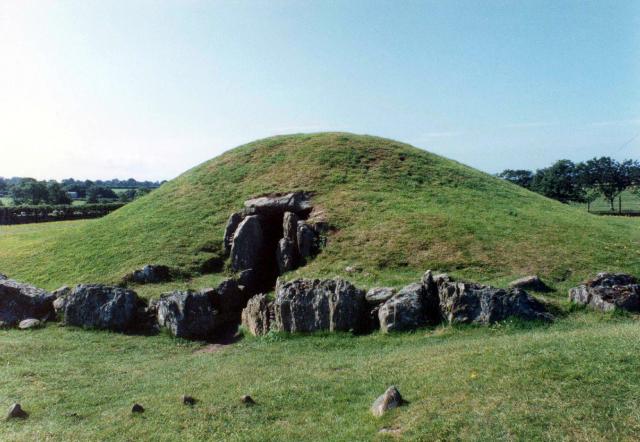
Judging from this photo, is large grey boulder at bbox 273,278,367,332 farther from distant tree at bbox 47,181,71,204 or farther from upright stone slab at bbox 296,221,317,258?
distant tree at bbox 47,181,71,204

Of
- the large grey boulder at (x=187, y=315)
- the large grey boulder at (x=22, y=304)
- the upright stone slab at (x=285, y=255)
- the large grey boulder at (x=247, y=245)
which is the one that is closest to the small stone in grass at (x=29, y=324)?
the large grey boulder at (x=22, y=304)

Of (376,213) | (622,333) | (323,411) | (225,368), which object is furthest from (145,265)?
(622,333)

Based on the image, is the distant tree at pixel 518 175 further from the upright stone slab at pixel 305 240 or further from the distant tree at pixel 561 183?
the upright stone slab at pixel 305 240

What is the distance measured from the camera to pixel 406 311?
17.3m

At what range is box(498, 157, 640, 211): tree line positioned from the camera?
83188 millimetres

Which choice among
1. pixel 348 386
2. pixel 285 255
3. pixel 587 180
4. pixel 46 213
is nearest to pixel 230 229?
pixel 285 255

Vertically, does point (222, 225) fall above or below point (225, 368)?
above

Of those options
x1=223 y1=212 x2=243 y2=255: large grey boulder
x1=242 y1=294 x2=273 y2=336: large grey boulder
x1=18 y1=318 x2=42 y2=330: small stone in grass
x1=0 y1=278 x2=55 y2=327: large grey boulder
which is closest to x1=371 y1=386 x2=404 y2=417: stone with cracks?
x1=242 y1=294 x2=273 y2=336: large grey boulder

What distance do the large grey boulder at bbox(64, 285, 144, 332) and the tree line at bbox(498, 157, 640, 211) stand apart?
259 feet

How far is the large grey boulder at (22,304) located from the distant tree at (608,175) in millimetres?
88970

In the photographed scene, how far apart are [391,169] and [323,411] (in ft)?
87.2

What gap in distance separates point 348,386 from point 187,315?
32.4ft

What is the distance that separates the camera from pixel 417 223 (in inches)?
1017

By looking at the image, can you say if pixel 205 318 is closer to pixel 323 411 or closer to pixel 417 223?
pixel 323 411
